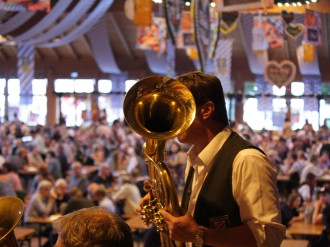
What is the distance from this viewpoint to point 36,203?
8797mm

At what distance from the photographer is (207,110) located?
2.32m

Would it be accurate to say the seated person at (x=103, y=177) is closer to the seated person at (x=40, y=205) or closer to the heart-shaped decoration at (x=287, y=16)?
the seated person at (x=40, y=205)

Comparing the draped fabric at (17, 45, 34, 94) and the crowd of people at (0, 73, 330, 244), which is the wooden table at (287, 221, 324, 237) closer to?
the crowd of people at (0, 73, 330, 244)

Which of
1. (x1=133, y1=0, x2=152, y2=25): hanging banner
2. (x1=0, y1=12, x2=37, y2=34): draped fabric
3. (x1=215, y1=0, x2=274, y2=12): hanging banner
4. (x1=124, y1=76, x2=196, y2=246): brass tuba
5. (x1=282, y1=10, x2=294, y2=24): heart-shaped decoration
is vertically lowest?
(x1=124, y1=76, x2=196, y2=246): brass tuba

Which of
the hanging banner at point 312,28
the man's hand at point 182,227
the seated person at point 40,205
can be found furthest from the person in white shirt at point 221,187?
the hanging banner at point 312,28

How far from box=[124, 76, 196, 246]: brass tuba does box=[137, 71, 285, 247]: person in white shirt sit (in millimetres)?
49

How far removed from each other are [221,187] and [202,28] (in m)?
7.83

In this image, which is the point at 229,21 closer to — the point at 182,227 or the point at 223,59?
the point at 223,59

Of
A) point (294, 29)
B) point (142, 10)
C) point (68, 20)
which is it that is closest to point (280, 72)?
point (294, 29)

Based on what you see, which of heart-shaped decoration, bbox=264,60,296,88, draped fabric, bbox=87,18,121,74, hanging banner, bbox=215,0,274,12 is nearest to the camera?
hanging banner, bbox=215,0,274,12

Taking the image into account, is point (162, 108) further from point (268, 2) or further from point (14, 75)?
point (14, 75)

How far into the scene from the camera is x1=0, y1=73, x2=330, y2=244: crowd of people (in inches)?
A: 87.7

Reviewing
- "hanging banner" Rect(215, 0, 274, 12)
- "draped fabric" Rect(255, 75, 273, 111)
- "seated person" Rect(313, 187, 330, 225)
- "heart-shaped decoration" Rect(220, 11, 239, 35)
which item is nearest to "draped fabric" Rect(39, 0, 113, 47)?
"heart-shaped decoration" Rect(220, 11, 239, 35)

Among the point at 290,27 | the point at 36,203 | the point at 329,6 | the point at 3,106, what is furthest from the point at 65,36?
the point at 3,106
